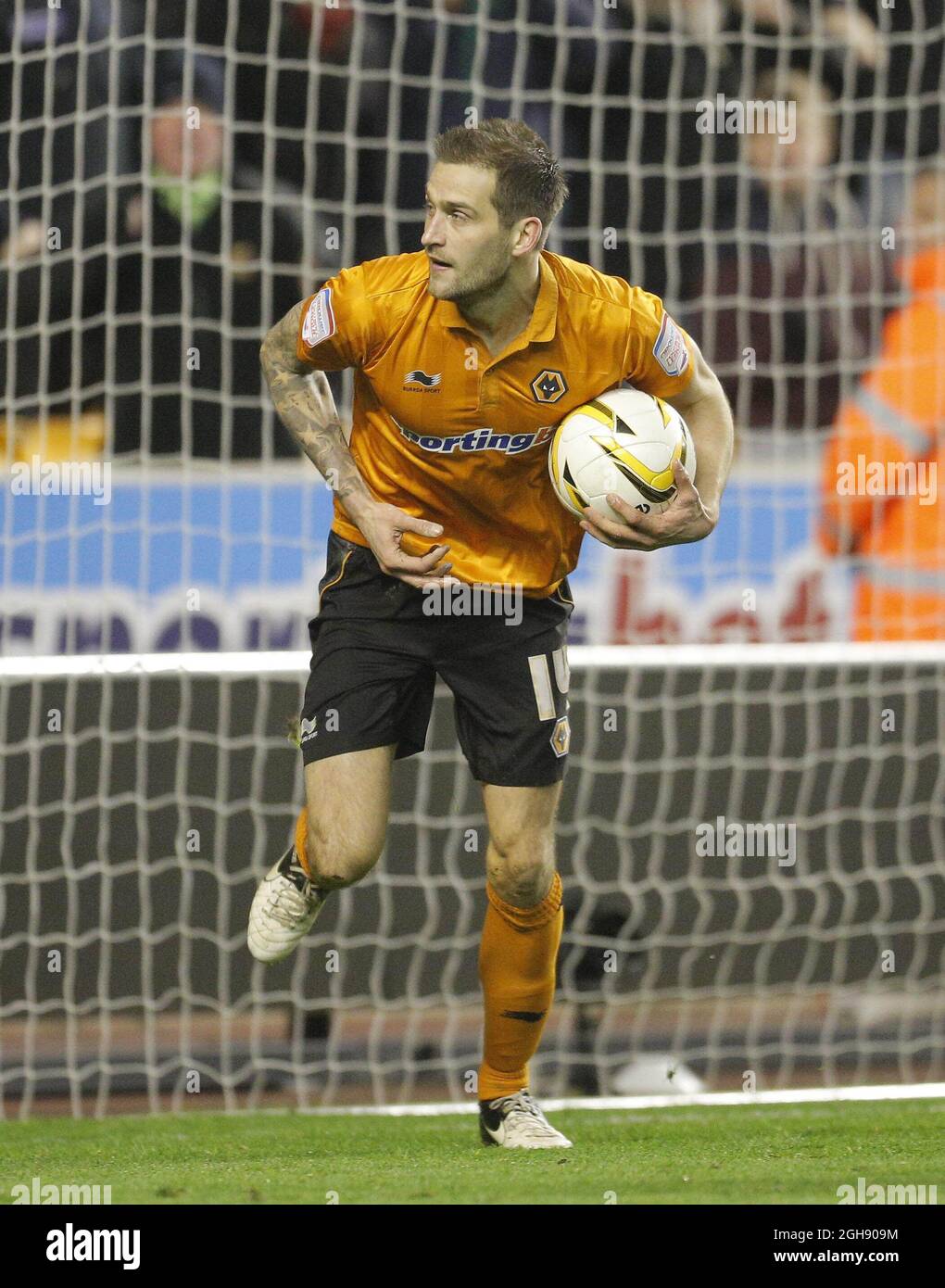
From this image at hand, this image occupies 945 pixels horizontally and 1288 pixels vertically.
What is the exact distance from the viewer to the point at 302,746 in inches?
171

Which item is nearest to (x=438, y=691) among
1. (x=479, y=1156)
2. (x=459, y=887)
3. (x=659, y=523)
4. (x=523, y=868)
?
(x=459, y=887)

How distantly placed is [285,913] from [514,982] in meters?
0.58

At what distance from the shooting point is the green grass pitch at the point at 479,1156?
3.68m

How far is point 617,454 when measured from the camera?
402 centimetres

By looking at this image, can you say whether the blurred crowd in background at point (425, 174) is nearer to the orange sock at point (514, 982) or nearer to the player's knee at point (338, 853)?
the player's knee at point (338, 853)

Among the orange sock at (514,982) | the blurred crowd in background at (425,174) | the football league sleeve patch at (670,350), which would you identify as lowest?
the orange sock at (514,982)

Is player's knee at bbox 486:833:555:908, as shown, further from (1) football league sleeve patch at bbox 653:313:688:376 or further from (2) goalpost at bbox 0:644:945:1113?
(2) goalpost at bbox 0:644:945:1113

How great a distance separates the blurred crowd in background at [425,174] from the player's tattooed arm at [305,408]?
7.94ft

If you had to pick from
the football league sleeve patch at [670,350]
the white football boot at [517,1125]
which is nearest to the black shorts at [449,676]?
the football league sleeve patch at [670,350]

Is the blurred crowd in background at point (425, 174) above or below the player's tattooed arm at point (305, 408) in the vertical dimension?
above

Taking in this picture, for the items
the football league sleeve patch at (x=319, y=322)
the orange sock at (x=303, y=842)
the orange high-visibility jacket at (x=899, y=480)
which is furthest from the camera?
the orange high-visibility jacket at (x=899, y=480)

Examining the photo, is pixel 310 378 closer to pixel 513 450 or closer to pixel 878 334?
pixel 513 450

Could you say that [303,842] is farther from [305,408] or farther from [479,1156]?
[305,408]

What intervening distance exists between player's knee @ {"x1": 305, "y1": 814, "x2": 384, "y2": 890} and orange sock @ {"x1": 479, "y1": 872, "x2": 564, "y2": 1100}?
1.17ft
